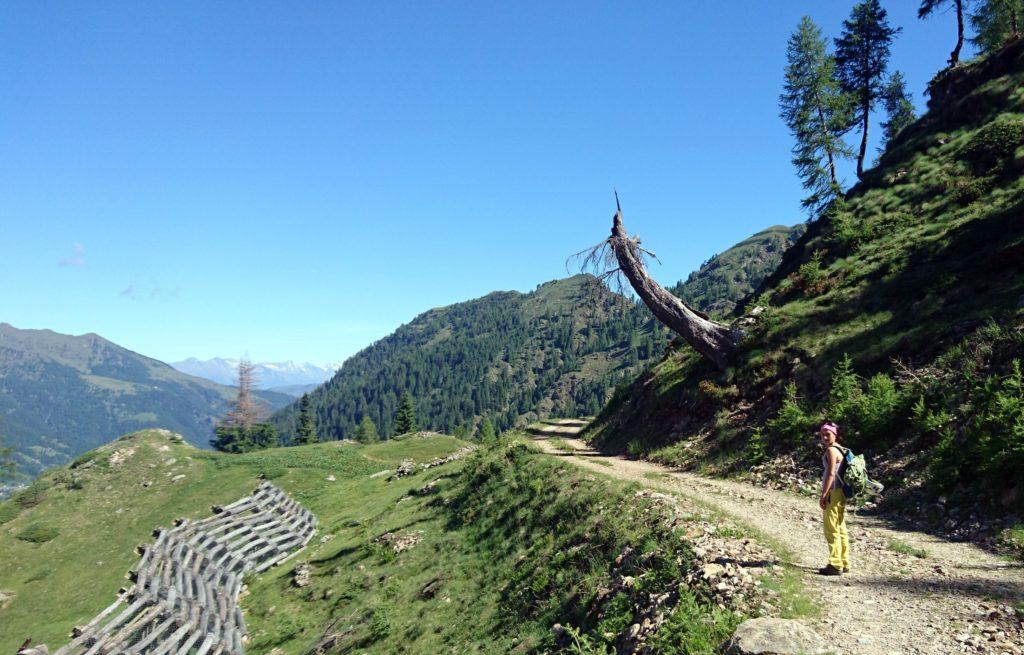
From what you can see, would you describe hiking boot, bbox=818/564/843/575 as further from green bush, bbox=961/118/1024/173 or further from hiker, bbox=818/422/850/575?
green bush, bbox=961/118/1024/173

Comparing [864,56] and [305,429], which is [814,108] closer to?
[864,56]

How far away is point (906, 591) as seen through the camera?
743cm

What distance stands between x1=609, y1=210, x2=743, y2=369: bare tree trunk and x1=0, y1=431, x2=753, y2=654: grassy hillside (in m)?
9.17

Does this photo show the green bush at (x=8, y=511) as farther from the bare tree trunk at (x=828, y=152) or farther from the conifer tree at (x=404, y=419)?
the bare tree trunk at (x=828, y=152)

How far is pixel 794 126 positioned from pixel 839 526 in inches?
1785

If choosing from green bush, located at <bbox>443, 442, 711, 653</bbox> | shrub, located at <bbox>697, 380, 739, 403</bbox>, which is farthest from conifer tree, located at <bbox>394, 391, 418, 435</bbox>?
shrub, located at <bbox>697, 380, 739, 403</bbox>

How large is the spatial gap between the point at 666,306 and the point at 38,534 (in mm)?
40497

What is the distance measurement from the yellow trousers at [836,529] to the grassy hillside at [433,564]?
7.59 ft

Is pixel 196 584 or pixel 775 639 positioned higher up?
pixel 775 639

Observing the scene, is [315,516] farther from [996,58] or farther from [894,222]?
[996,58]

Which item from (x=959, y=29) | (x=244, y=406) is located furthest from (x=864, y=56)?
(x=244, y=406)

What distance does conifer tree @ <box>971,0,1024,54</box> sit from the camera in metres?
38.5

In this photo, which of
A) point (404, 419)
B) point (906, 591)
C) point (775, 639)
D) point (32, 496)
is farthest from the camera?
point (404, 419)

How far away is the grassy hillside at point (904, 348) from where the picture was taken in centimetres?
1171
